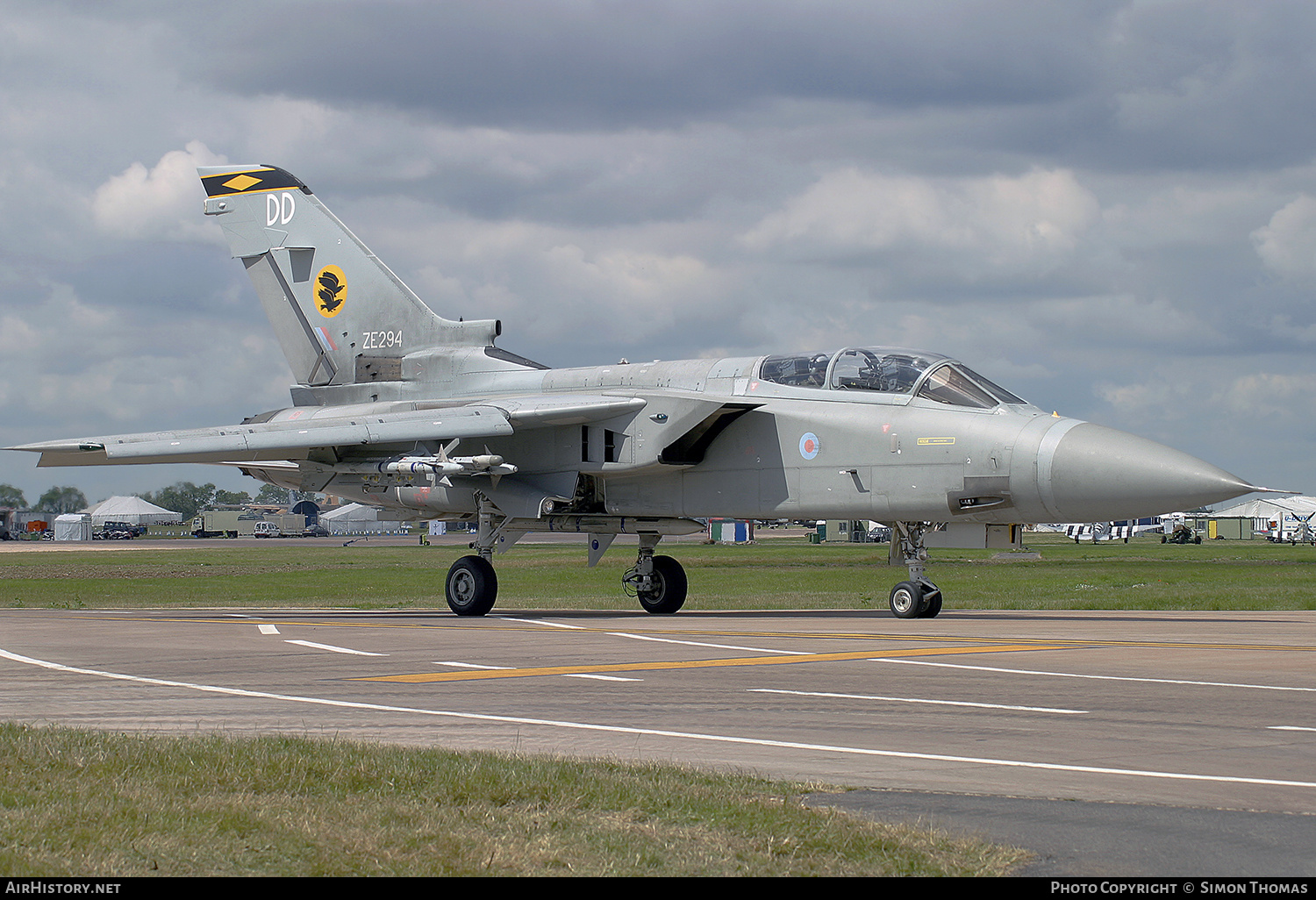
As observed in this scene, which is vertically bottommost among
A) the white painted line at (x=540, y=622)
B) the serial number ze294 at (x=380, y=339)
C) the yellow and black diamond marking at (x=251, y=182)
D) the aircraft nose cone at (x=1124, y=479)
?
the white painted line at (x=540, y=622)

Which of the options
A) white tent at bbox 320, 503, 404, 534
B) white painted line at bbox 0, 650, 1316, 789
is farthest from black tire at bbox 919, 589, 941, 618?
white tent at bbox 320, 503, 404, 534

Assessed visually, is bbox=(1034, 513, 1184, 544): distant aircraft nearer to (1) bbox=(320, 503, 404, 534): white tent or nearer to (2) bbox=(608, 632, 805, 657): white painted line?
(1) bbox=(320, 503, 404, 534): white tent

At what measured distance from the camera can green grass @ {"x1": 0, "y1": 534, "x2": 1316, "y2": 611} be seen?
968 inches

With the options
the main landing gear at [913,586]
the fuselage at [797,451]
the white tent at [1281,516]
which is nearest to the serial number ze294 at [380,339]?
the fuselage at [797,451]

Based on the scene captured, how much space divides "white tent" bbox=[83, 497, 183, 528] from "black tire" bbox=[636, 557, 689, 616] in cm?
14888

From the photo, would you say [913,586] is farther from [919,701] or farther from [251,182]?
[251,182]

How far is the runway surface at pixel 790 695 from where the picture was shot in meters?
6.71

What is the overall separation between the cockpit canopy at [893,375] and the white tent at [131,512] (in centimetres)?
15254

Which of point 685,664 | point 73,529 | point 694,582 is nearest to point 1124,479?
point 685,664

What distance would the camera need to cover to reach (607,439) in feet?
63.6

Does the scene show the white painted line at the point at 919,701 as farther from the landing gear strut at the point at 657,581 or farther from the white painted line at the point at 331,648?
the landing gear strut at the point at 657,581

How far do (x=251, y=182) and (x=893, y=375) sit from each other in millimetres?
13140

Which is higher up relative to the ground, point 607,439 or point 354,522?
point 607,439
